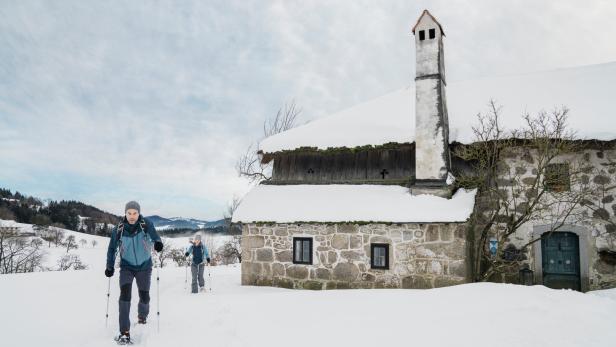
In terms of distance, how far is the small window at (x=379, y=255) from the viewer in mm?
10070

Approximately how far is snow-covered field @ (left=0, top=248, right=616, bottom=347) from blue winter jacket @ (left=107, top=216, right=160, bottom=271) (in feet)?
2.96

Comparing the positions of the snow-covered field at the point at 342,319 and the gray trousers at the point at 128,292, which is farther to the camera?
the gray trousers at the point at 128,292

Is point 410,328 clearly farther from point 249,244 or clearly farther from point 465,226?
point 249,244

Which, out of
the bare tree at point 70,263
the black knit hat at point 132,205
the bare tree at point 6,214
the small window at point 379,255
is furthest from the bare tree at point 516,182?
the bare tree at point 6,214

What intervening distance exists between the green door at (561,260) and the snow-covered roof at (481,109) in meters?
2.66

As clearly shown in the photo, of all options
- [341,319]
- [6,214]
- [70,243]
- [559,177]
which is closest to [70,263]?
[70,243]

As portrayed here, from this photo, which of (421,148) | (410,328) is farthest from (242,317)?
(421,148)

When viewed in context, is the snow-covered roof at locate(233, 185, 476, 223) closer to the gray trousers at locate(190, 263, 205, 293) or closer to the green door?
the gray trousers at locate(190, 263, 205, 293)

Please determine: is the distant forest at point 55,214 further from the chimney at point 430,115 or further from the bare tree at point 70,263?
the chimney at point 430,115

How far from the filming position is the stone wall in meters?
9.49

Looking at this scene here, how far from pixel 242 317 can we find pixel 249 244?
17.9ft

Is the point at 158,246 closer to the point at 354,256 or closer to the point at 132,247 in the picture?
the point at 132,247

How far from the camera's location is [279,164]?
1352 centimetres

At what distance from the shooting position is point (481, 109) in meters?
12.1
